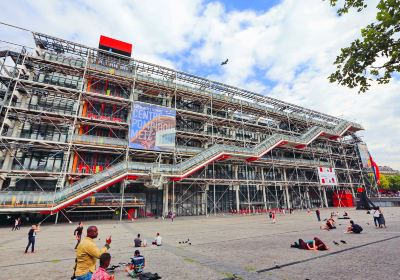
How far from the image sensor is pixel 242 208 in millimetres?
30688

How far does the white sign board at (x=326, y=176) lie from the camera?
3366cm

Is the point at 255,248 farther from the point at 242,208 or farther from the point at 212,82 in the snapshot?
the point at 212,82

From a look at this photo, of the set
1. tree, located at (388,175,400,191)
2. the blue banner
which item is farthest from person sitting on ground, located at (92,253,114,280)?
tree, located at (388,175,400,191)

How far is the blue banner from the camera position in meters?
23.4

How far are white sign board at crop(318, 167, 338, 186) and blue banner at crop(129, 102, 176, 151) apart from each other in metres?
24.1

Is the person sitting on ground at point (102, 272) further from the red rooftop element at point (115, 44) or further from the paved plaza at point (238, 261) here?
the red rooftop element at point (115, 44)

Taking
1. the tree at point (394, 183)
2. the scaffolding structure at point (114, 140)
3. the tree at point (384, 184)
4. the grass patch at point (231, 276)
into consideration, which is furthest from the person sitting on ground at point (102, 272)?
the tree at point (394, 183)

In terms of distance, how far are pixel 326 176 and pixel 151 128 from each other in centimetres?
2836

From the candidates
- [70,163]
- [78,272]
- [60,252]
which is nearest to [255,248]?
[78,272]

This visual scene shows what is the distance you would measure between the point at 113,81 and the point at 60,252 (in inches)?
856

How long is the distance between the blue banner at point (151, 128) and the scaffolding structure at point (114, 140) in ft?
3.08

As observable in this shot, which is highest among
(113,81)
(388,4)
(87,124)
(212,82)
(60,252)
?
(212,82)

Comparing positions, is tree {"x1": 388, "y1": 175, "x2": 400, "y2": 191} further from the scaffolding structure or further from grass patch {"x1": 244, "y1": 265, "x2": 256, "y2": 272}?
grass patch {"x1": 244, "y1": 265, "x2": 256, "y2": 272}

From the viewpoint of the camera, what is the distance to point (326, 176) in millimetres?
34312
